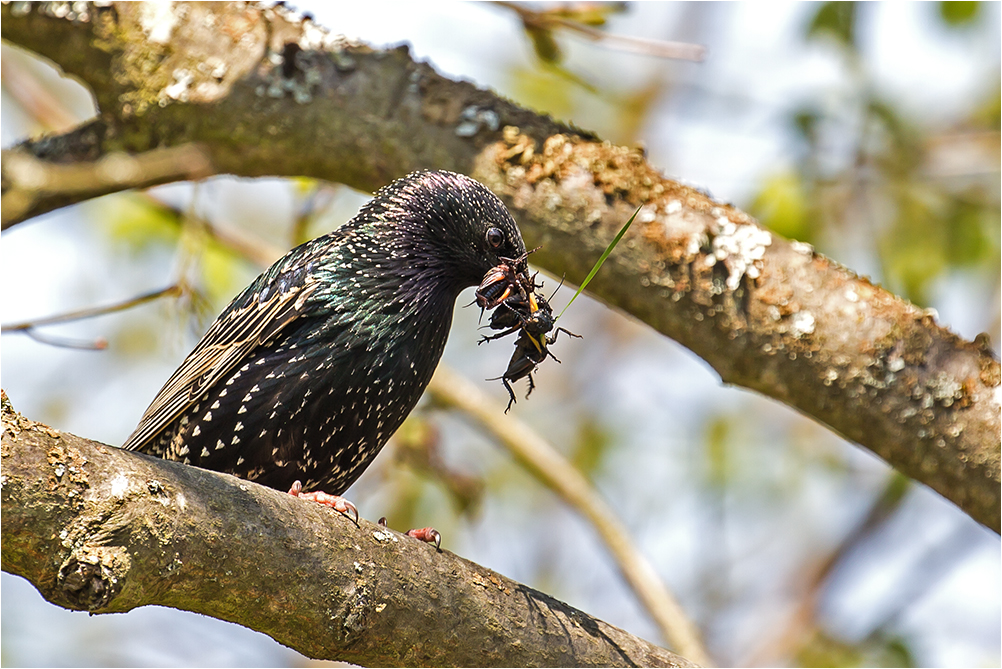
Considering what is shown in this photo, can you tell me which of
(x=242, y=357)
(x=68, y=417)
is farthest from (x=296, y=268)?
(x=68, y=417)

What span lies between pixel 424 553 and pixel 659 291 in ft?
4.75

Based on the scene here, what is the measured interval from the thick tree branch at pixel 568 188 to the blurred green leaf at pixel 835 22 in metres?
1.61

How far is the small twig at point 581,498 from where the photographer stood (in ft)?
16.4

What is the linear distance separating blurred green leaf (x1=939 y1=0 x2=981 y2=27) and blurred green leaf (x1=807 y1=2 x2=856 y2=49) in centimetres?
50

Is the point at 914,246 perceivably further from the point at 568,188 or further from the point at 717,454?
the point at 717,454

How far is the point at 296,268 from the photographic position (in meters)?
3.76

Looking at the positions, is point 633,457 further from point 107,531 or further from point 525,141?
point 107,531

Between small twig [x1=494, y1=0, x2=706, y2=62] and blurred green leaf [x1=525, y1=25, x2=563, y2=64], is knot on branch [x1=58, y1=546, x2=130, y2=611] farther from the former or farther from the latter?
blurred green leaf [x1=525, y1=25, x2=563, y2=64]

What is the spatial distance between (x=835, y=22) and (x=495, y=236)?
7.88 ft

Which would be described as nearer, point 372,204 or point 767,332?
point 767,332

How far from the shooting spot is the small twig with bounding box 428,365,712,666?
4996 mm

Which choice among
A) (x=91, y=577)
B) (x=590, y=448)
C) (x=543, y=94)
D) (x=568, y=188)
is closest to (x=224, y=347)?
(x=568, y=188)

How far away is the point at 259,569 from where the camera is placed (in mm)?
2316

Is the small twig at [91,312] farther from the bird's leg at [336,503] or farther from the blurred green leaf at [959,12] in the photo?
the blurred green leaf at [959,12]
